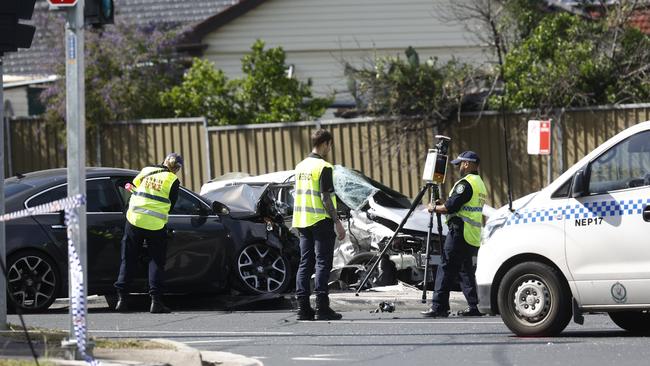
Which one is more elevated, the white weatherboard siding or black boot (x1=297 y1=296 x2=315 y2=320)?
the white weatherboard siding

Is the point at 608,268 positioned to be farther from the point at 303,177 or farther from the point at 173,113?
the point at 173,113

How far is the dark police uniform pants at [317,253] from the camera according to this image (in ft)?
40.9

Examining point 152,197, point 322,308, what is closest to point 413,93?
point 152,197

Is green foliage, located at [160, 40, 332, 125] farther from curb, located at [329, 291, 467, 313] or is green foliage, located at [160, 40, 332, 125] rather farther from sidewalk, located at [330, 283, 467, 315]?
curb, located at [329, 291, 467, 313]

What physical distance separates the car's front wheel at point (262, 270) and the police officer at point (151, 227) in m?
1.31

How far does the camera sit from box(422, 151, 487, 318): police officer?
1307 centimetres

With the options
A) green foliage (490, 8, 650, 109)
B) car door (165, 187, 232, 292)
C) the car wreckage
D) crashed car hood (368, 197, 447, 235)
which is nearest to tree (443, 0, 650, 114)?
green foliage (490, 8, 650, 109)

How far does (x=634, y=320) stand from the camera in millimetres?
11391

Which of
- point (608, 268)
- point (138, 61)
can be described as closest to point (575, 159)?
point (138, 61)

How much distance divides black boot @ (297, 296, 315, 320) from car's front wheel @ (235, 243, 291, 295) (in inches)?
87.6

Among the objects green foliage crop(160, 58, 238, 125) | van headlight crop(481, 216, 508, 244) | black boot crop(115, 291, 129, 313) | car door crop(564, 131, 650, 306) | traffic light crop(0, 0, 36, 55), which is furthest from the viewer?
green foliage crop(160, 58, 238, 125)

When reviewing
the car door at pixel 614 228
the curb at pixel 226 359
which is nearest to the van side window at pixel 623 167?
the car door at pixel 614 228

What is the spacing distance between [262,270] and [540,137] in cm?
608

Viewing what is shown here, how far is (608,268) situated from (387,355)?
1969mm
